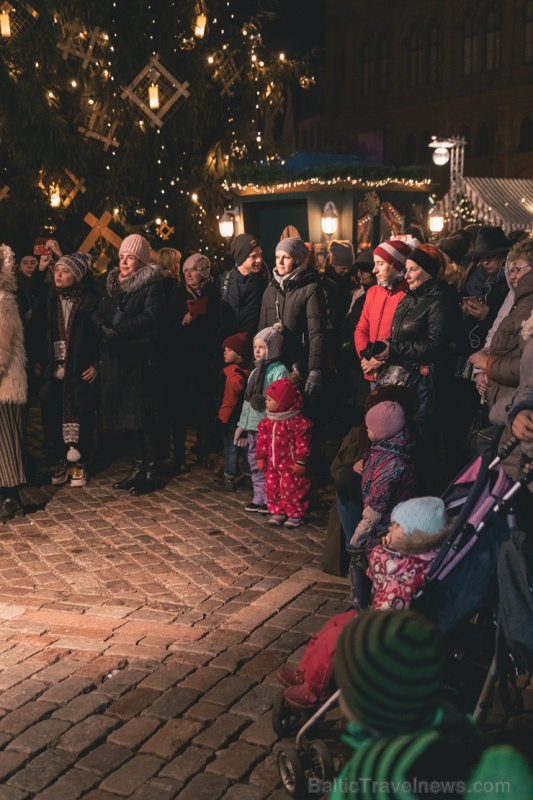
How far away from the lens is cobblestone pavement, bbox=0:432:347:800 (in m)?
4.15

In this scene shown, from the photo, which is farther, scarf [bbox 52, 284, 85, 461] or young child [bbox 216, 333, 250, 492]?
scarf [bbox 52, 284, 85, 461]

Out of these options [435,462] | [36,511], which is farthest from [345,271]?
[435,462]

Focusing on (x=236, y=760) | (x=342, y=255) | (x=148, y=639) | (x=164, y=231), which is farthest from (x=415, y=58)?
(x=236, y=760)

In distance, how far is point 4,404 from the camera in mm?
7836

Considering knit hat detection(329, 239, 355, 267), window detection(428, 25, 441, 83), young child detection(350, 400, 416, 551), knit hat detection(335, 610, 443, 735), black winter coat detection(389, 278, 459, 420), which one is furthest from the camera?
window detection(428, 25, 441, 83)

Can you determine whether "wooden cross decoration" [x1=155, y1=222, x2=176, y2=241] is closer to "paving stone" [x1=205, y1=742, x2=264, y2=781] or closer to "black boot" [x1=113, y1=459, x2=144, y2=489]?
"black boot" [x1=113, y1=459, x2=144, y2=489]

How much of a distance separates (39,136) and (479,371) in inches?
365

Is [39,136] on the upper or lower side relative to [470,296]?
upper

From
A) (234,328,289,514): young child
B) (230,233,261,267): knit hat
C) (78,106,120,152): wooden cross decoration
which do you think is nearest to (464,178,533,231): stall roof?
(78,106,120,152): wooden cross decoration

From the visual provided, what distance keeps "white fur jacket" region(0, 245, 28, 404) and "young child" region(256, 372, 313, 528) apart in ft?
6.48

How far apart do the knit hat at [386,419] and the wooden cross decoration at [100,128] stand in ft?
34.6

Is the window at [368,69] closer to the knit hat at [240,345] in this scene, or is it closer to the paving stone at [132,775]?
the knit hat at [240,345]

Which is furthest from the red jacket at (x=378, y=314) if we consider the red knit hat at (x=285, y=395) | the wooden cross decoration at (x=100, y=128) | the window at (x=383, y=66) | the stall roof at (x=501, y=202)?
the window at (x=383, y=66)

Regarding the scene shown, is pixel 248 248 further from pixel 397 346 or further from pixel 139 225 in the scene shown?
pixel 139 225
